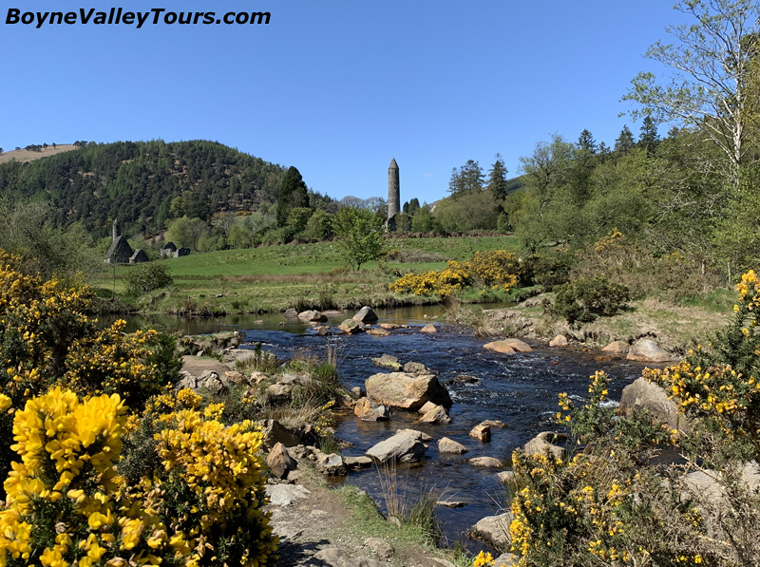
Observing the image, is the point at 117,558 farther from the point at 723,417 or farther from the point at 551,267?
the point at 551,267

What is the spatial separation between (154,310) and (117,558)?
35.3 meters

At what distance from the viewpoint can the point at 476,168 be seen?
412 feet

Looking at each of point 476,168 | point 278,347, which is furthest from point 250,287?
point 476,168

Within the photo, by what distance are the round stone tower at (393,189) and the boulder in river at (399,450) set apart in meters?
118

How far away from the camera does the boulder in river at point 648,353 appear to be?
1734cm

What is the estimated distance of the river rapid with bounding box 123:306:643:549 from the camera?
8500 mm

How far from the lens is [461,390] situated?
14.8m

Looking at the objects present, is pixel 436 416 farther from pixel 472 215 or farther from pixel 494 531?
pixel 472 215

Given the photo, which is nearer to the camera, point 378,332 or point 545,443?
point 545,443

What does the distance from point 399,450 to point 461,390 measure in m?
5.57

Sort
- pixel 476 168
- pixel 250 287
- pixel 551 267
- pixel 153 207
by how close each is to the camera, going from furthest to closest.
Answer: pixel 153 207 < pixel 476 168 < pixel 250 287 < pixel 551 267

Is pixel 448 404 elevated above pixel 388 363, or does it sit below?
below

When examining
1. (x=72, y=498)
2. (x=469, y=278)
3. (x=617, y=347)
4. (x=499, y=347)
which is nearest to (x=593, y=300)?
(x=617, y=347)

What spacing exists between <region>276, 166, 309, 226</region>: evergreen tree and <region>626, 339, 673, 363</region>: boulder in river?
261ft
